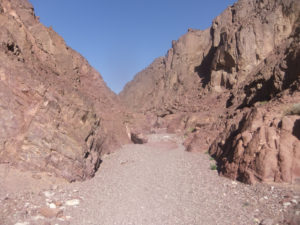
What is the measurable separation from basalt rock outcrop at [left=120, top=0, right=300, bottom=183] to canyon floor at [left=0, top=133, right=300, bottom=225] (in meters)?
0.71

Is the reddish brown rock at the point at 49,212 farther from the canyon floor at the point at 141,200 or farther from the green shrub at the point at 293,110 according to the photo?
the green shrub at the point at 293,110

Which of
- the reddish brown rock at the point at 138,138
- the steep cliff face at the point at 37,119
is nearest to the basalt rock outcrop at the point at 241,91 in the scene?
the reddish brown rock at the point at 138,138

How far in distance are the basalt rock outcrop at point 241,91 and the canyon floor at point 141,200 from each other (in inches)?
28.1

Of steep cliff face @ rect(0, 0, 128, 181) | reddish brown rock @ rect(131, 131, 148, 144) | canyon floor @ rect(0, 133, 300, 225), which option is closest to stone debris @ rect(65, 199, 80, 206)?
canyon floor @ rect(0, 133, 300, 225)

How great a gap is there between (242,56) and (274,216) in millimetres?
18472

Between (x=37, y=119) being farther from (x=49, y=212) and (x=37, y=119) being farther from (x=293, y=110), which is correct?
(x=293, y=110)

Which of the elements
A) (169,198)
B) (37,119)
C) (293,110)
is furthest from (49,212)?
(293,110)

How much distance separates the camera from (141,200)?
209 inches

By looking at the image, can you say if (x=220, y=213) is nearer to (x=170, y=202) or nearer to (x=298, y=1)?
(x=170, y=202)

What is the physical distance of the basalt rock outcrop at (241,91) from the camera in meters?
5.75

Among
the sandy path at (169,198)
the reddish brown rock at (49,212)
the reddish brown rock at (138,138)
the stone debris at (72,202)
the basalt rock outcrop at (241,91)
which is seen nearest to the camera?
the reddish brown rock at (49,212)

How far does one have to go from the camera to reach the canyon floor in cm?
416

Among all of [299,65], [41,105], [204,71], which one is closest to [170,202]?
[41,105]

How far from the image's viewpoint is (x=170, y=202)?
5.23 metres
